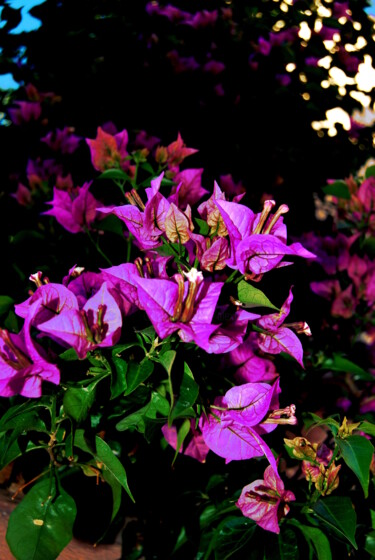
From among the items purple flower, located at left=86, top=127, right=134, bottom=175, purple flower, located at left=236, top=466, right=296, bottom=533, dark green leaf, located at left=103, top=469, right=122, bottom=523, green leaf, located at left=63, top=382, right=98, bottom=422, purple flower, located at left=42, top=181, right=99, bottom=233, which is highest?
purple flower, located at left=86, top=127, right=134, bottom=175

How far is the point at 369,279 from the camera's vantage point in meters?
1.05

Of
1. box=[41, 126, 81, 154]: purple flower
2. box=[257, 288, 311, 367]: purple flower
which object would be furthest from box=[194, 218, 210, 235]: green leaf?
box=[41, 126, 81, 154]: purple flower

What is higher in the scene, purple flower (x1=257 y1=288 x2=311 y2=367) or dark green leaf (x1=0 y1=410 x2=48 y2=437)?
dark green leaf (x1=0 y1=410 x2=48 y2=437)

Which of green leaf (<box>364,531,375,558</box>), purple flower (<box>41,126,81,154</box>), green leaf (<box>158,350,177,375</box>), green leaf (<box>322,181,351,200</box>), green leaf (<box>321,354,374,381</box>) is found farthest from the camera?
purple flower (<box>41,126,81,154</box>)

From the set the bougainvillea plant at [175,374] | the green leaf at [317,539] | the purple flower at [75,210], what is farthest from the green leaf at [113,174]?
the green leaf at [317,539]

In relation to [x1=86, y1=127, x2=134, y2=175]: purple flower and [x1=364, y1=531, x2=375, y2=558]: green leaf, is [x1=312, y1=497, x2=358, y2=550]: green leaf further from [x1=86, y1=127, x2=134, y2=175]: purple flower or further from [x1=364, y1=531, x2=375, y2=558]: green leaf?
[x1=86, y1=127, x2=134, y2=175]: purple flower

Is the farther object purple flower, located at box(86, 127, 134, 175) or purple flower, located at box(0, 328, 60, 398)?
purple flower, located at box(86, 127, 134, 175)

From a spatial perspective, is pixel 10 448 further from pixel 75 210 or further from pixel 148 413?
pixel 75 210

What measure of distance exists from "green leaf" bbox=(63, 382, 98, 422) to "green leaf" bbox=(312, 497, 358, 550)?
29 cm

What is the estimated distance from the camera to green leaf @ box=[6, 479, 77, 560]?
54 centimetres

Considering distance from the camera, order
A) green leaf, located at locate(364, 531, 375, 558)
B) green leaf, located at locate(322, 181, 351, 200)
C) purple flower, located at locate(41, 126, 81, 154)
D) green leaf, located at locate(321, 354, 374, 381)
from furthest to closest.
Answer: purple flower, located at locate(41, 126, 81, 154) → green leaf, located at locate(322, 181, 351, 200) → green leaf, located at locate(321, 354, 374, 381) → green leaf, located at locate(364, 531, 375, 558)

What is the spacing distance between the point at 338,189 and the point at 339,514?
73cm

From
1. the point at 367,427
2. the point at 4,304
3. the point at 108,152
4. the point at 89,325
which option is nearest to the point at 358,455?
the point at 367,427

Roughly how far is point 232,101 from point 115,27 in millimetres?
407
